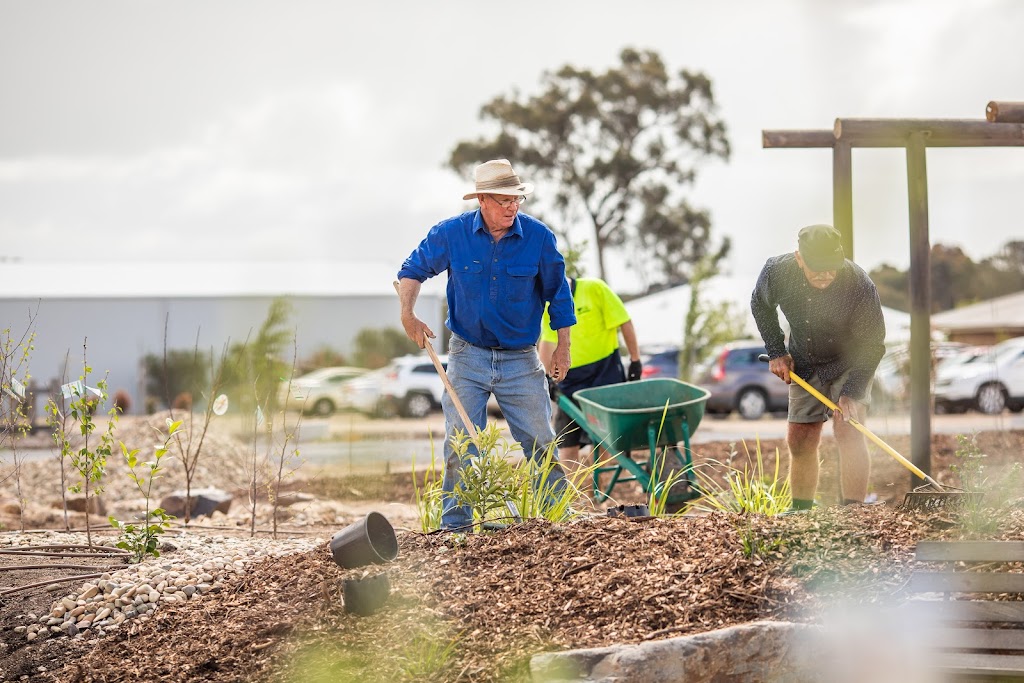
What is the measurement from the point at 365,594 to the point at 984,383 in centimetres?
1759

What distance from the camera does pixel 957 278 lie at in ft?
154

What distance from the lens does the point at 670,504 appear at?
272 inches

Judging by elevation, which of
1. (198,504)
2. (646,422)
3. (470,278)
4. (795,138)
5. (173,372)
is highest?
(795,138)

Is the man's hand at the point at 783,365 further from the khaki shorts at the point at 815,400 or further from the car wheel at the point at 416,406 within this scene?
the car wheel at the point at 416,406

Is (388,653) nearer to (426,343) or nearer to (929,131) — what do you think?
(426,343)

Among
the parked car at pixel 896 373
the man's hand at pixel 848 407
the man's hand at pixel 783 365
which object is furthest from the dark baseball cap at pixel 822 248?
the parked car at pixel 896 373

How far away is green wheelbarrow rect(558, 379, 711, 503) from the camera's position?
20.9 ft

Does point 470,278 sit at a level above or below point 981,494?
above

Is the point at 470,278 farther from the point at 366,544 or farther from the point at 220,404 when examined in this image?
the point at 220,404

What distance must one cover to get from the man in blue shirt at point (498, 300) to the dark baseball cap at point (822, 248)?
1.21m

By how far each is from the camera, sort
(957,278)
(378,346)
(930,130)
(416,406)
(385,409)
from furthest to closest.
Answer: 1. (957,278)
2. (378,346)
3. (416,406)
4. (385,409)
5. (930,130)

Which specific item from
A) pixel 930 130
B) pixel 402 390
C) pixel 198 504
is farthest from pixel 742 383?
pixel 930 130

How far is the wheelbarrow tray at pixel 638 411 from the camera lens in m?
6.40

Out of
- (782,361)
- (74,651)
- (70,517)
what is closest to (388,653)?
(74,651)
